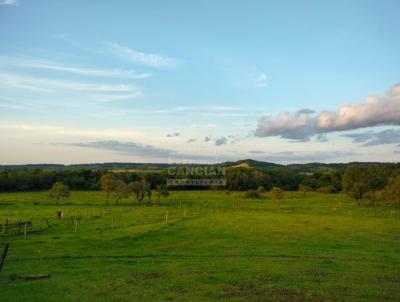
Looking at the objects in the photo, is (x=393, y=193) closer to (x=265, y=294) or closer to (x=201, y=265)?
(x=201, y=265)

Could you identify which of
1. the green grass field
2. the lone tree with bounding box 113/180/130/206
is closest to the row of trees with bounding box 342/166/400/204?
the lone tree with bounding box 113/180/130/206

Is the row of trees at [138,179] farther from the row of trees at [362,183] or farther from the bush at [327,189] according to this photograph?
the row of trees at [362,183]

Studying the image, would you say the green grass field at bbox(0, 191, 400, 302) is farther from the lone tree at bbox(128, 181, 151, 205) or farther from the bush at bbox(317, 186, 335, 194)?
the bush at bbox(317, 186, 335, 194)

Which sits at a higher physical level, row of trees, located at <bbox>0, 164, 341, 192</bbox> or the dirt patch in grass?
row of trees, located at <bbox>0, 164, 341, 192</bbox>

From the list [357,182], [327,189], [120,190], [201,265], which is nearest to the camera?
[201,265]

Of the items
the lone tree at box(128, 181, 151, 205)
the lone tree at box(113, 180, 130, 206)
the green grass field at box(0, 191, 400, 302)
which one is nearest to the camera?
the green grass field at box(0, 191, 400, 302)

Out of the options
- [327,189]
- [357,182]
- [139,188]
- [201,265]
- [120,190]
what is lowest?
[201,265]

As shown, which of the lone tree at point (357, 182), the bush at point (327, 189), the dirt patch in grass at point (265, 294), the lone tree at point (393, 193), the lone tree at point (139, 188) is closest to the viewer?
the dirt patch in grass at point (265, 294)

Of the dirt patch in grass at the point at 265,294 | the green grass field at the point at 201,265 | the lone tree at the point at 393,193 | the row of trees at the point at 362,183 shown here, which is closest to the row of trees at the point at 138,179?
the row of trees at the point at 362,183

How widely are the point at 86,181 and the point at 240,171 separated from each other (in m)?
62.0

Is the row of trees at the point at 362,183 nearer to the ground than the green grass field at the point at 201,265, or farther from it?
farther from it

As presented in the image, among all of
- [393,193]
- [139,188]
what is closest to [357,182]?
[393,193]

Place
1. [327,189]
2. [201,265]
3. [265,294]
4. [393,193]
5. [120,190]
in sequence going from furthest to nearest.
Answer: [327,189]
[120,190]
[393,193]
[201,265]
[265,294]

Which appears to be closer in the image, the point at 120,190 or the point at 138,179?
the point at 120,190
